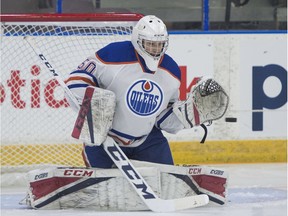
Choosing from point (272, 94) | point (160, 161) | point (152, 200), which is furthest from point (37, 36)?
point (272, 94)

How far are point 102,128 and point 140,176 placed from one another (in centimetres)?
25

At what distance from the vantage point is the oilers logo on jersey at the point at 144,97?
3893 mm

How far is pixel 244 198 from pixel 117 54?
1.03m

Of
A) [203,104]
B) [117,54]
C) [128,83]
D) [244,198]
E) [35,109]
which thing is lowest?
[244,198]

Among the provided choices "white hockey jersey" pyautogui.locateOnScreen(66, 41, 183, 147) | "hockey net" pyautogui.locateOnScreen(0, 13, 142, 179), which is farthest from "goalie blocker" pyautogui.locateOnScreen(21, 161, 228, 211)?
"hockey net" pyautogui.locateOnScreen(0, 13, 142, 179)

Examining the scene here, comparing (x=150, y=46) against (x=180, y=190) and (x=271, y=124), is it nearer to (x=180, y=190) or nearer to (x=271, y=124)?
(x=180, y=190)

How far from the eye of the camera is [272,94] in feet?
19.8

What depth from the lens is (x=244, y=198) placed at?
4430mm

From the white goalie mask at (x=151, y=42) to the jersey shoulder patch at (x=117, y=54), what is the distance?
39 millimetres

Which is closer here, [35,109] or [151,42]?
[151,42]

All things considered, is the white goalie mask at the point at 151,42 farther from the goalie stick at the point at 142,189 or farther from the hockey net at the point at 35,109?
the hockey net at the point at 35,109

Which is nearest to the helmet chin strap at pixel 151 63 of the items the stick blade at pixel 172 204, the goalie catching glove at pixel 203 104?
the goalie catching glove at pixel 203 104

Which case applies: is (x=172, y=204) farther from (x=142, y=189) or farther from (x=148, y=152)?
(x=148, y=152)

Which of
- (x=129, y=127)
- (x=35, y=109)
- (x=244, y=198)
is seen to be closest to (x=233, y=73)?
(x=35, y=109)
